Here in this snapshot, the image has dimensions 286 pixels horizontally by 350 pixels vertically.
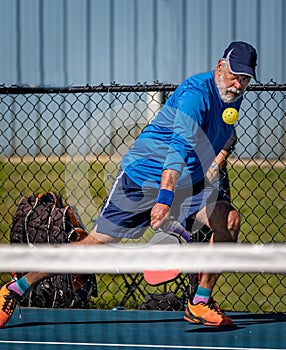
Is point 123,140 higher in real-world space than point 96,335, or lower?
higher

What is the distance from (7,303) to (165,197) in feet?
3.53

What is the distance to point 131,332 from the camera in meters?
5.42

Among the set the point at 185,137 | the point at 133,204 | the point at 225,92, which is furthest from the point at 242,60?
the point at 133,204


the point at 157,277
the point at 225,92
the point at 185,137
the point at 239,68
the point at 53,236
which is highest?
the point at 239,68

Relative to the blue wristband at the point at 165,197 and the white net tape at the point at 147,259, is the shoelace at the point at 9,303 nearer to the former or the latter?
the blue wristband at the point at 165,197

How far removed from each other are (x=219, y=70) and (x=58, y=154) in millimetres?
2133

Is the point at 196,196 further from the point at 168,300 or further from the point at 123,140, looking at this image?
the point at 123,140

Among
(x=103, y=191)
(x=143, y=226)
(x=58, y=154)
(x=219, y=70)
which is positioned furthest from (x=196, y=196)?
(x=103, y=191)

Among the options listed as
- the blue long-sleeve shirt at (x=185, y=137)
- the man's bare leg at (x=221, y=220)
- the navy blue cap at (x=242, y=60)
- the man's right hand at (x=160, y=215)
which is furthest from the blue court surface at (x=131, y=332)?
the navy blue cap at (x=242, y=60)

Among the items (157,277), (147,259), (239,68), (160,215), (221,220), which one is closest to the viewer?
(147,259)

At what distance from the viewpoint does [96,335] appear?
17.6ft

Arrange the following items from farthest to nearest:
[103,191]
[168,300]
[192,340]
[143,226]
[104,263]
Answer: [103,191], [168,300], [143,226], [192,340], [104,263]

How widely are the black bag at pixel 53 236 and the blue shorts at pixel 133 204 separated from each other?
76cm

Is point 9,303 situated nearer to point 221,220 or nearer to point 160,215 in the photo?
point 160,215
